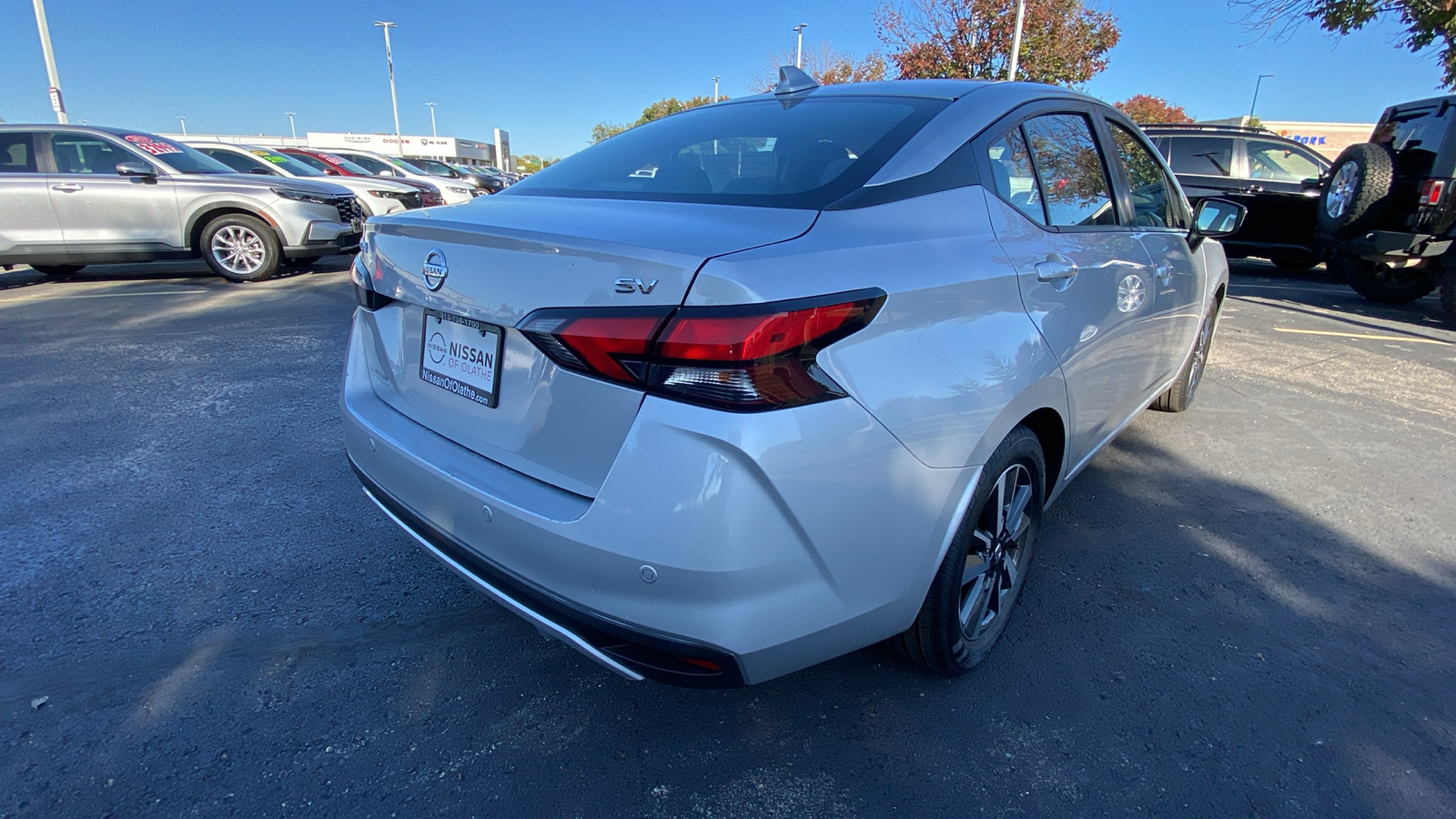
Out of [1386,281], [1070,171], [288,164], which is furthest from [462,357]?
[288,164]

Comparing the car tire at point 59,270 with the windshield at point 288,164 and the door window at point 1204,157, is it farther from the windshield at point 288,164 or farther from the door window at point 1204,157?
the door window at point 1204,157

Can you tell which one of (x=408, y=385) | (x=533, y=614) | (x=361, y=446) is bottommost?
(x=533, y=614)

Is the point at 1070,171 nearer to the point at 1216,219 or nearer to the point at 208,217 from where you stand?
the point at 1216,219

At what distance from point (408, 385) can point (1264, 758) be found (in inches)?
93.5

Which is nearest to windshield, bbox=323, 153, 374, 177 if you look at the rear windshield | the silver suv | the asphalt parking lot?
the silver suv

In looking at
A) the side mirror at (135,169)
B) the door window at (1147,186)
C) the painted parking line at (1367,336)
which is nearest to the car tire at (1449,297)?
the painted parking line at (1367,336)

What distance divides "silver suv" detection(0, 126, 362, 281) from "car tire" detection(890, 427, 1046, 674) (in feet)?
28.4

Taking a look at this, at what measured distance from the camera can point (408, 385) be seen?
6.70 feet

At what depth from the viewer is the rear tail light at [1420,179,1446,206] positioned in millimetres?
7016

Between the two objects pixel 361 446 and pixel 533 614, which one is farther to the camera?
pixel 361 446

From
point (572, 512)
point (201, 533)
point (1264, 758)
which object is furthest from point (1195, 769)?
point (201, 533)

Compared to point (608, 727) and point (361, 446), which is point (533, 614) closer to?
point (608, 727)

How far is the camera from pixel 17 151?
26.2 feet

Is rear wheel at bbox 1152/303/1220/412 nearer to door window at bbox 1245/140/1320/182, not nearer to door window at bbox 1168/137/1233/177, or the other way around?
door window at bbox 1168/137/1233/177
